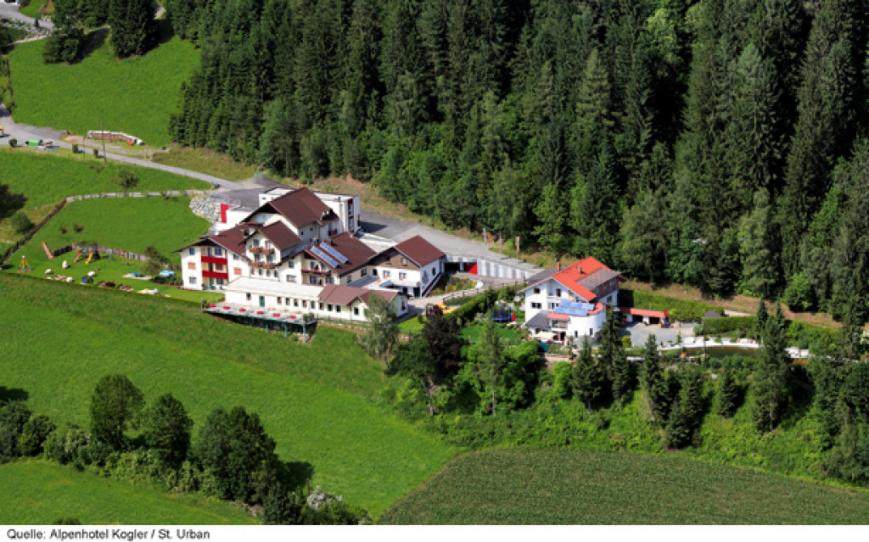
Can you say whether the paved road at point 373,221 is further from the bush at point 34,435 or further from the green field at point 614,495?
the bush at point 34,435

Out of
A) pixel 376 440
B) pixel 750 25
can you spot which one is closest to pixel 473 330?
pixel 376 440

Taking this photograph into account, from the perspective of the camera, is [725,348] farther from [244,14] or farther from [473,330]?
[244,14]

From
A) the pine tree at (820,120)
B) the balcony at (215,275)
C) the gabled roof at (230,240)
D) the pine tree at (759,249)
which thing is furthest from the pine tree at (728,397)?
the balcony at (215,275)

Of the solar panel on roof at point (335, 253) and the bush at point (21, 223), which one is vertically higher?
the bush at point (21, 223)

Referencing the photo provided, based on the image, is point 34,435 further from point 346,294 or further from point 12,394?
point 346,294

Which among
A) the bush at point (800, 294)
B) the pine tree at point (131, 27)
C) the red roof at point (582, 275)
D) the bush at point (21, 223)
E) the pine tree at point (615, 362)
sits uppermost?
the pine tree at point (131, 27)
